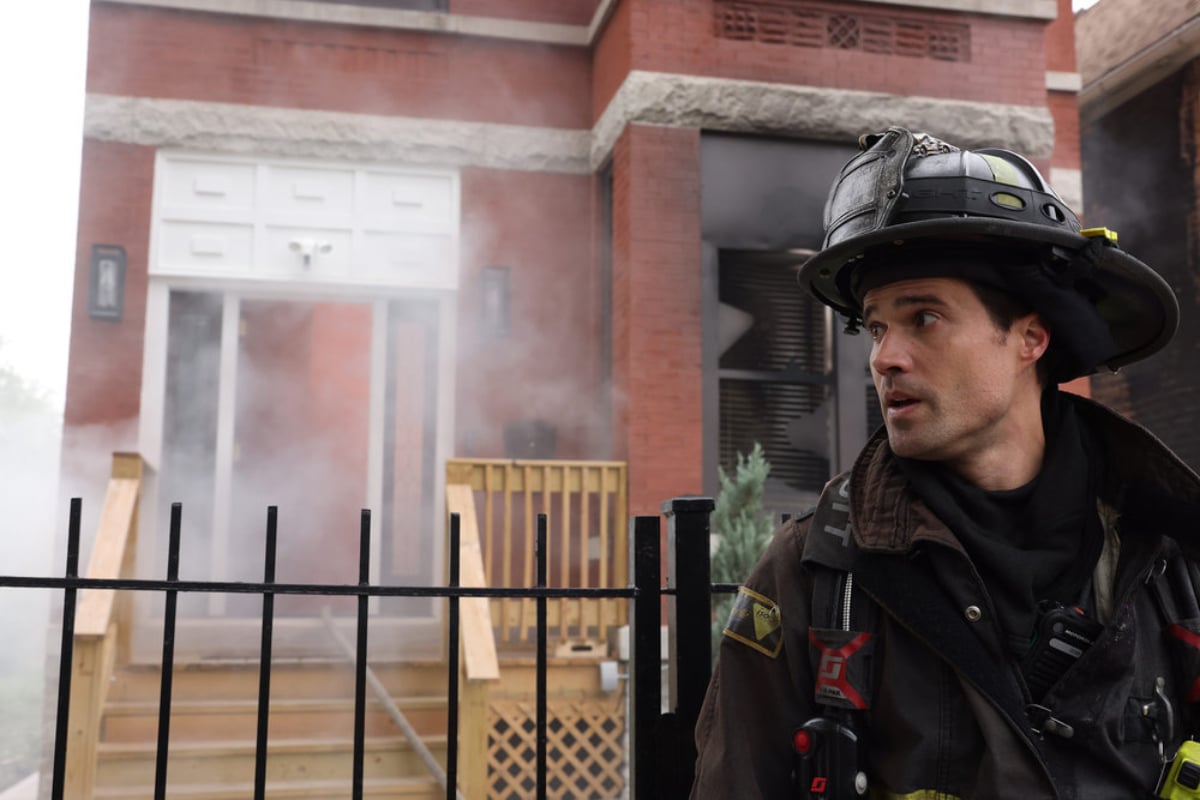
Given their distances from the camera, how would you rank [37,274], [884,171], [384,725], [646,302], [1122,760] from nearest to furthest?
1. [1122,760]
2. [884,171]
3. [384,725]
4. [646,302]
5. [37,274]

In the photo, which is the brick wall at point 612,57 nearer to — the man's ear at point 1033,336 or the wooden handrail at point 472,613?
the wooden handrail at point 472,613

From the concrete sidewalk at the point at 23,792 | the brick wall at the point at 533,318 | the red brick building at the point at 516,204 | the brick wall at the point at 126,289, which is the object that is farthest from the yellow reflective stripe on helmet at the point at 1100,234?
the concrete sidewalk at the point at 23,792

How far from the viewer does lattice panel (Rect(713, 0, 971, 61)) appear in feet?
28.2

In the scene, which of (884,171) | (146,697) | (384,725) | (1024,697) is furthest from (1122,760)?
(146,697)

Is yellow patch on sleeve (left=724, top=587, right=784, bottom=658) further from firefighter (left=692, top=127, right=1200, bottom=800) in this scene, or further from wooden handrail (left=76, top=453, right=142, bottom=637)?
wooden handrail (left=76, top=453, right=142, bottom=637)

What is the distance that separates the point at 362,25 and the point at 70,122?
2.54 meters

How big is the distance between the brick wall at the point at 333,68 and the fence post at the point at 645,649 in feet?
23.3

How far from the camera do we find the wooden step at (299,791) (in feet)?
19.9

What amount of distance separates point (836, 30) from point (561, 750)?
6.07m

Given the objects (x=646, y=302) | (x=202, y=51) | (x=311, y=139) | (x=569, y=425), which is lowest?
(x=569, y=425)

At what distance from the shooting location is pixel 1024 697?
1.86 meters

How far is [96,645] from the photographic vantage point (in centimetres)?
591

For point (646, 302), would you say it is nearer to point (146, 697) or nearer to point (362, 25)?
point (362, 25)

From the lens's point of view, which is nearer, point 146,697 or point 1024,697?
point 1024,697
